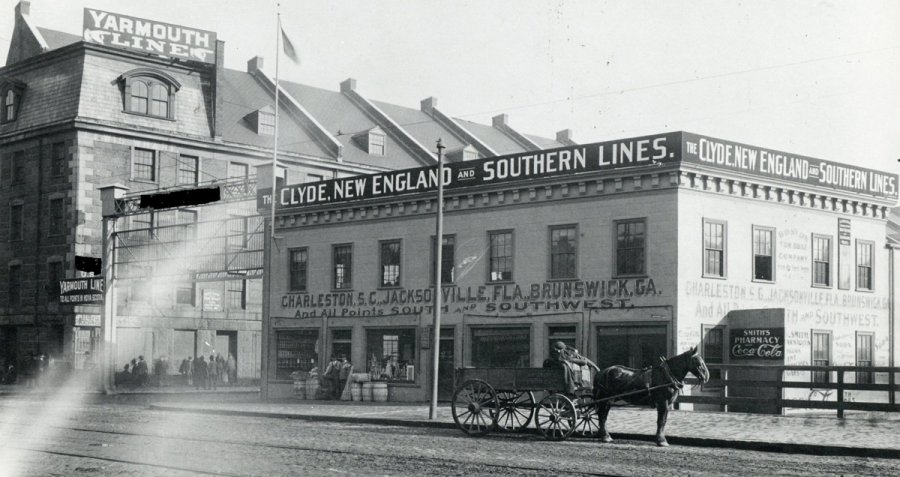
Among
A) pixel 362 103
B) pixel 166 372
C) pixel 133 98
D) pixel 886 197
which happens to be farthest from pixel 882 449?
pixel 362 103

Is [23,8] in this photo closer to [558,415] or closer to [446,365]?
[446,365]

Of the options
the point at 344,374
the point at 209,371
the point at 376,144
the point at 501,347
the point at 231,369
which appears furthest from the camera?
the point at 376,144

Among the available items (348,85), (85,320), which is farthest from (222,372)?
(348,85)

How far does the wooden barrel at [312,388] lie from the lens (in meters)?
36.6

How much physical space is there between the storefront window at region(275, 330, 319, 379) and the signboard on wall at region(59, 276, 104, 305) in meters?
7.78

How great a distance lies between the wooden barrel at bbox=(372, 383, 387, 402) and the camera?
115 ft

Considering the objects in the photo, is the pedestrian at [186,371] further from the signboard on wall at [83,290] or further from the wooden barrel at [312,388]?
the wooden barrel at [312,388]

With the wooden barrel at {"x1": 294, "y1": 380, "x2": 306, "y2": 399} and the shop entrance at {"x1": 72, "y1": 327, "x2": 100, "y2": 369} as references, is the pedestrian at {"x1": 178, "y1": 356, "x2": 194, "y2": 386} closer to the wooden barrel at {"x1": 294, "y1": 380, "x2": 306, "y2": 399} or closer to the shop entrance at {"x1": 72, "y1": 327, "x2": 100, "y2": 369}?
the shop entrance at {"x1": 72, "y1": 327, "x2": 100, "y2": 369}

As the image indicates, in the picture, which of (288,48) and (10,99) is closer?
(288,48)

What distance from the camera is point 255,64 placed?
211 ft

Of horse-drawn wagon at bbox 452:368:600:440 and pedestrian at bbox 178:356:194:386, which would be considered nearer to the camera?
horse-drawn wagon at bbox 452:368:600:440

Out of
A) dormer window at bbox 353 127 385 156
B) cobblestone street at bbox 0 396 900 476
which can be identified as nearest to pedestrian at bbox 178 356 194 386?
dormer window at bbox 353 127 385 156

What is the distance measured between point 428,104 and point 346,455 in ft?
186

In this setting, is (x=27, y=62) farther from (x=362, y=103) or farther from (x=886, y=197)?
(x=886, y=197)
